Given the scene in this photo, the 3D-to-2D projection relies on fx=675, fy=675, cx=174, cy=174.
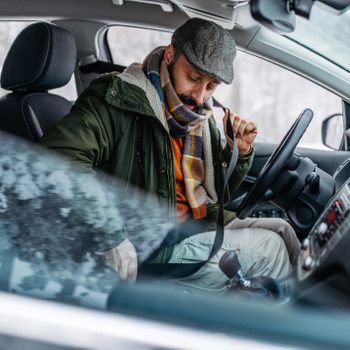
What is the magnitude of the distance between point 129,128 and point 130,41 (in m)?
1.21

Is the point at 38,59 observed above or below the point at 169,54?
below

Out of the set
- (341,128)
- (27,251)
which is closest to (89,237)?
(27,251)

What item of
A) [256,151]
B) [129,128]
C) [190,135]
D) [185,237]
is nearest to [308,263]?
[185,237]

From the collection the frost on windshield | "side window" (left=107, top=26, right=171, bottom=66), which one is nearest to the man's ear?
"side window" (left=107, top=26, right=171, bottom=66)

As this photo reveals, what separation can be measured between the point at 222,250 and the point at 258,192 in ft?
1.09

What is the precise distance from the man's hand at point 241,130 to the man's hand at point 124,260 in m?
0.83

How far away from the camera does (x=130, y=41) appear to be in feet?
10.3

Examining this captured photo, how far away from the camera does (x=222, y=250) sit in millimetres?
1849

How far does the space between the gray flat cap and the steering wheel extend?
25cm

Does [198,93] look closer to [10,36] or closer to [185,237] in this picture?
[185,237]

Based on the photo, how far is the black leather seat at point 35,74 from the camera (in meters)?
2.35

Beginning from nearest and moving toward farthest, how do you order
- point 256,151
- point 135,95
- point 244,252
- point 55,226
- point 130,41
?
point 55,226 < point 244,252 < point 135,95 < point 256,151 < point 130,41

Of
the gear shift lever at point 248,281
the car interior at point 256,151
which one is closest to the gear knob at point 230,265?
the gear shift lever at point 248,281

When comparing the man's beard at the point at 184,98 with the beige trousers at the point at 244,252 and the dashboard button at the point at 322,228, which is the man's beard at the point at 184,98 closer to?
the beige trousers at the point at 244,252
